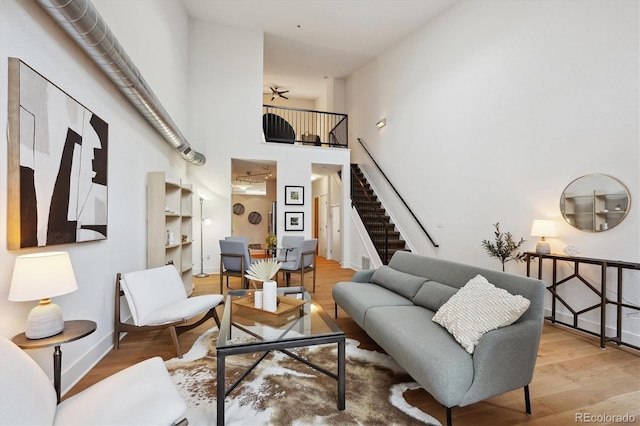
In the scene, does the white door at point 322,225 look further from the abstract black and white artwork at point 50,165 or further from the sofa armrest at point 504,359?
the sofa armrest at point 504,359

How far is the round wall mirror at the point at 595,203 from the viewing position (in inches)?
125

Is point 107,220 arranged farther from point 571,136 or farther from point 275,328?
point 571,136

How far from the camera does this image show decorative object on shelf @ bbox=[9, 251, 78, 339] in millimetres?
1561

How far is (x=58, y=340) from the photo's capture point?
5.53ft

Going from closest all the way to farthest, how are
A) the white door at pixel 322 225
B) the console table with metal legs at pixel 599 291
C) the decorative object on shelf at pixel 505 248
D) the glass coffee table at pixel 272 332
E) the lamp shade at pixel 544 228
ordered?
the glass coffee table at pixel 272 332
the console table with metal legs at pixel 599 291
the lamp shade at pixel 544 228
the decorative object on shelf at pixel 505 248
the white door at pixel 322 225

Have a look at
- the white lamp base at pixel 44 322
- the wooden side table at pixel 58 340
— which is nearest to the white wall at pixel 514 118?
the wooden side table at pixel 58 340

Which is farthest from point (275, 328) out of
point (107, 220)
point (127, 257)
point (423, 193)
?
Result: point (423, 193)

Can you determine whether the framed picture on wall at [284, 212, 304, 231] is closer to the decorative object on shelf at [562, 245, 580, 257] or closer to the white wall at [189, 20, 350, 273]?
the white wall at [189, 20, 350, 273]

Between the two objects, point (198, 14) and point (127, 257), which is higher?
point (198, 14)

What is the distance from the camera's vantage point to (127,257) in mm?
3303

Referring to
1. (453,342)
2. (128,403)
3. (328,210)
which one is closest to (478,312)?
(453,342)

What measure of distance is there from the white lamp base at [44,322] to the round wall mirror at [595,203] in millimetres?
4955

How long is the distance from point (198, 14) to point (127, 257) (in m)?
5.69

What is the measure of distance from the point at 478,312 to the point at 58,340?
256cm
